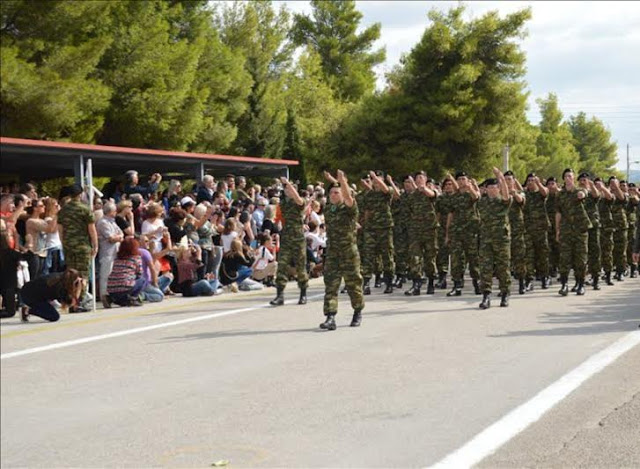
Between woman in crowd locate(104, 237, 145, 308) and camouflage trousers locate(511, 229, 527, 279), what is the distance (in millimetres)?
6366

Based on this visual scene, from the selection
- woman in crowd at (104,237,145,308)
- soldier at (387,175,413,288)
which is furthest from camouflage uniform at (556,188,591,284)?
woman in crowd at (104,237,145,308)

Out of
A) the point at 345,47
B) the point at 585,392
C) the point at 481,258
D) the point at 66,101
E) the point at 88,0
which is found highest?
the point at 345,47

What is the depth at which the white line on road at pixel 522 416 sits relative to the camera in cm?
578

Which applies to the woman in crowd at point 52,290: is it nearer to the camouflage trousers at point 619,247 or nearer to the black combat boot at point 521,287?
the black combat boot at point 521,287

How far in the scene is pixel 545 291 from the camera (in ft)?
53.3

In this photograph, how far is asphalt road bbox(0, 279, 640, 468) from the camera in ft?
18.8

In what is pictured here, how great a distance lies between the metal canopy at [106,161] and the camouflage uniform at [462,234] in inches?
228

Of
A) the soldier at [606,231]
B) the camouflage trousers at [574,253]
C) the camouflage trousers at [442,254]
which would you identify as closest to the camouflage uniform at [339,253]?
the camouflage trousers at [442,254]

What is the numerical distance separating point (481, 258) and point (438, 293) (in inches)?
95.8

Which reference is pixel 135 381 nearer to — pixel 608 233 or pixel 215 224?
pixel 215 224

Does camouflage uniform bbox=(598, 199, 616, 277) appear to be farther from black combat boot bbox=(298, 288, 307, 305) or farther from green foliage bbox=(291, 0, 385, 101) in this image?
green foliage bbox=(291, 0, 385, 101)

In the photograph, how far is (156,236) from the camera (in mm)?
15008

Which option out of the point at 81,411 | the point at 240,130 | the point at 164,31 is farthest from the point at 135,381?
the point at 240,130

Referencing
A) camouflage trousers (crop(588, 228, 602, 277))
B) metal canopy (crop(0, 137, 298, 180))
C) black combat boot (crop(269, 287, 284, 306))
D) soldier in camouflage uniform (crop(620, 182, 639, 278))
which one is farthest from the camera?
soldier in camouflage uniform (crop(620, 182, 639, 278))
